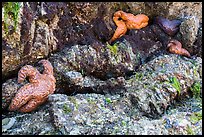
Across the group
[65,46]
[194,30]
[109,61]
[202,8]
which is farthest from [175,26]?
[65,46]

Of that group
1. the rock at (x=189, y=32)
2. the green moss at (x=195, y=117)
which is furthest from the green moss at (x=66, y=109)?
the rock at (x=189, y=32)

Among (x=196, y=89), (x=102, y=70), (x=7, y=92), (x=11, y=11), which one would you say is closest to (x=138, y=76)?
(x=102, y=70)

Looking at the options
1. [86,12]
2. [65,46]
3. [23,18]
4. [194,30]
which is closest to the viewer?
[23,18]

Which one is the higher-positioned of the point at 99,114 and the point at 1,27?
the point at 1,27

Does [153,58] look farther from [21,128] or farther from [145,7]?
[21,128]

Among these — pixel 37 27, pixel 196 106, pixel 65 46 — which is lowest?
Result: pixel 196 106

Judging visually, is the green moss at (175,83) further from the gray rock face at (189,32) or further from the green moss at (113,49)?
the gray rock face at (189,32)

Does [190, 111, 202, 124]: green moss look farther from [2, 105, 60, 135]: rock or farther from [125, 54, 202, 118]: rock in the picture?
[2, 105, 60, 135]: rock
